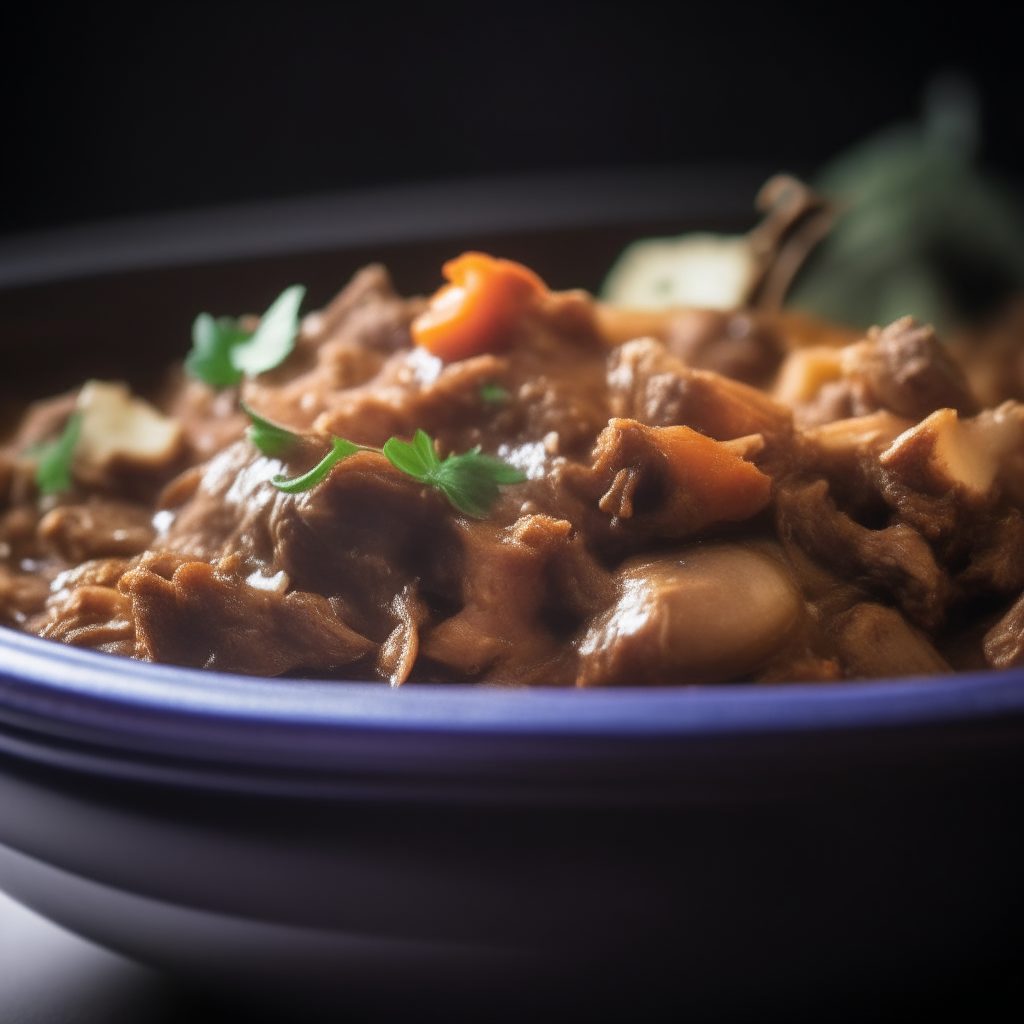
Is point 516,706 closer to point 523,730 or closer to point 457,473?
point 523,730

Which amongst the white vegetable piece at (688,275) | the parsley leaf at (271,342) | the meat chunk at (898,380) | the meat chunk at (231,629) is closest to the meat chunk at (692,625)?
the meat chunk at (231,629)

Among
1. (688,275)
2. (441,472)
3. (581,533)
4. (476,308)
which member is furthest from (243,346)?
(688,275)

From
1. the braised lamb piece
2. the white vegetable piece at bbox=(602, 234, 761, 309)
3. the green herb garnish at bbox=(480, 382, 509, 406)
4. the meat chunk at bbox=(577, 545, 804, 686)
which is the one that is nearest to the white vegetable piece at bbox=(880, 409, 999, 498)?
the braised lamb piece

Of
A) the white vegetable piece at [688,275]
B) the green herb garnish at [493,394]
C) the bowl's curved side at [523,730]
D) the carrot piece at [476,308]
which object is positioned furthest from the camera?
the white vegetable piece at [688,275]

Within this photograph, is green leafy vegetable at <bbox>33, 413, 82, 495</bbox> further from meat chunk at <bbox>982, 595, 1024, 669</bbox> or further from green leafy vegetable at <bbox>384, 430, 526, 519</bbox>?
meat chunk at <bbox>982, 595, 1024, 669</bbox>

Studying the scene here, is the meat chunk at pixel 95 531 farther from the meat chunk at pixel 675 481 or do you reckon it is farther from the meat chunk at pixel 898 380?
the meat chunk at pixel 898 380

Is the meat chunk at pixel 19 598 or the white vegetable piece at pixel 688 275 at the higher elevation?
the white vegetable piece at pixel 688 275

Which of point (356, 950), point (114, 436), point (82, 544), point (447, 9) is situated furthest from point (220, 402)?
point (447, 9)

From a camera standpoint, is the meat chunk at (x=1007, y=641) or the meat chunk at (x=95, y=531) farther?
the meat chunk at (x=95, y=531)
